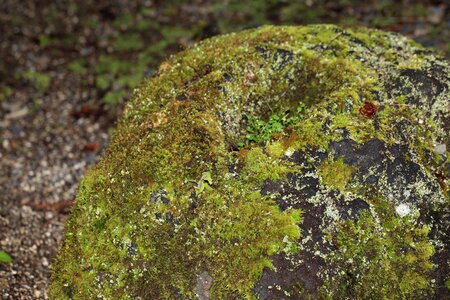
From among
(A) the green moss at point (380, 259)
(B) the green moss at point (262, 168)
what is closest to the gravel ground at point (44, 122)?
(B) the green moss at point (262, 168)

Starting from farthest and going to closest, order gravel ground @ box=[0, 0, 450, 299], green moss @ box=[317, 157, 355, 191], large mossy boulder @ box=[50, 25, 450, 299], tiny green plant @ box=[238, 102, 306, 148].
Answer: gravel ground @ box=[0, 0, 450, 299]
tiny green plant @ box=[238, 102, 306, 148]
green moss @ box=[317, 157, 355, 191]
large mossy boulder @ box=[50, 25, 450, 299]

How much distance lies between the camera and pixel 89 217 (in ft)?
11.7

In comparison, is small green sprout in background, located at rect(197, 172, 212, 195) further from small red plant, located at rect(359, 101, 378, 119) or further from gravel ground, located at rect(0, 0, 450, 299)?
gravel ground, located at rect(0, 0, 450, 299)

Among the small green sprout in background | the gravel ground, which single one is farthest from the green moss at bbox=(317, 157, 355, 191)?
the gravel ground

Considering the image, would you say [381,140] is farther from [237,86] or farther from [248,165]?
[237,86]

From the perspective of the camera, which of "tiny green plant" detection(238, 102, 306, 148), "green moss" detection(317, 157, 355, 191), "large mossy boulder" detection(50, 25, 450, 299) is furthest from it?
"tiny green plant" detection(238, 102, 306, 148)

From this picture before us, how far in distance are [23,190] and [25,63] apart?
3.25 meters

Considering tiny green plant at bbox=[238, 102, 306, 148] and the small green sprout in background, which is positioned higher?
tiny green plant at bbox=[238, 102, 306, 148]

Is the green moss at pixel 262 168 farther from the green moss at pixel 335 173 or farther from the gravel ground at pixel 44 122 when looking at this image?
the gravel ground at pixel 44 122

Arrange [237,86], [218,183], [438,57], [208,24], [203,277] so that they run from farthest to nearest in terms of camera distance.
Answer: [208,24] → [438,57] → [237,86] → [218,183] → [203,277]

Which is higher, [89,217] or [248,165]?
[248,165]

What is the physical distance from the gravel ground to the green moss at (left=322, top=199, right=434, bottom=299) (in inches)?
115

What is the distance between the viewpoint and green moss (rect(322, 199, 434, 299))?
10.4ft

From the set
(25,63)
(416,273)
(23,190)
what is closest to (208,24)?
(25,63)
